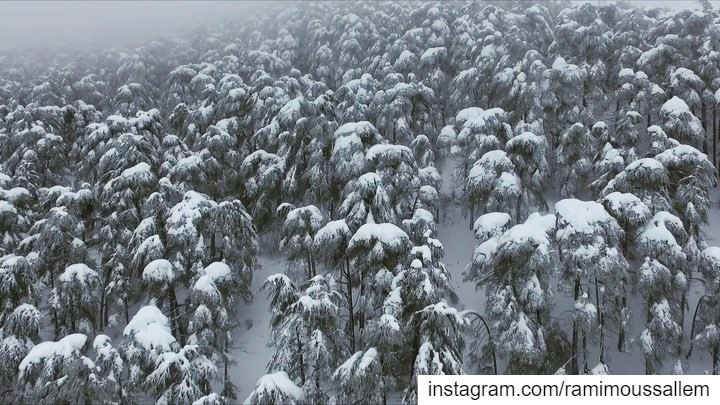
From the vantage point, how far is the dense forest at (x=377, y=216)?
60.6 ft

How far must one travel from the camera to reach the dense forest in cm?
1847

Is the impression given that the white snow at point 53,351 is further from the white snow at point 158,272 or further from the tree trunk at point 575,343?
the tree trunk at point 575,343

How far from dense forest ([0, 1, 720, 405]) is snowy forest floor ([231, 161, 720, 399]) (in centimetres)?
18

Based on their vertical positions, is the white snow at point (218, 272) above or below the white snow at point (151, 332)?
above

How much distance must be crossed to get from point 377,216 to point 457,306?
6157 millimetres

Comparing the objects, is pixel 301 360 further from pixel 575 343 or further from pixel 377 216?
pixel 575 343

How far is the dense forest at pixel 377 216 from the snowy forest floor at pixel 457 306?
181 millimetres

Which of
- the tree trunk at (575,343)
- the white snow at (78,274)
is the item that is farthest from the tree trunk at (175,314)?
the tree trunk at (575,343)

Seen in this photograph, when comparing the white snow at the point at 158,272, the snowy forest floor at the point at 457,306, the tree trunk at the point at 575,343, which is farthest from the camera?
the white snow at the point at 158,272

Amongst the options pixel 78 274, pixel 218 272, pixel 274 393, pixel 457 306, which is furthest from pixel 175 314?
pixel 457 306

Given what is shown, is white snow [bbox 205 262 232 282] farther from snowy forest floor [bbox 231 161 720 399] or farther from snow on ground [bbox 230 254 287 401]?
snowy forest floor [bbox 231 161 720 399]

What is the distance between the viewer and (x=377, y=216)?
22.4 metres

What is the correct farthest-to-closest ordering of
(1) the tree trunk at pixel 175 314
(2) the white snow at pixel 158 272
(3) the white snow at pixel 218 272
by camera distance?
(1) the tree trunk at pixel 175 314
(3) the white snow at pixel 218 272
(2) the white snow at pixel 158 272

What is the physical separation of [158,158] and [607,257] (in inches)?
880
